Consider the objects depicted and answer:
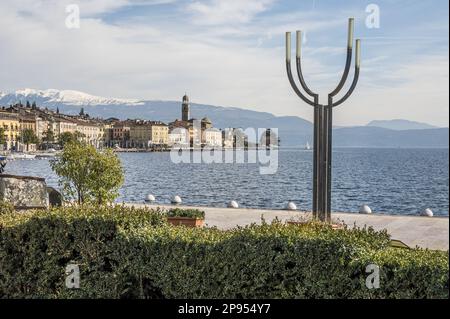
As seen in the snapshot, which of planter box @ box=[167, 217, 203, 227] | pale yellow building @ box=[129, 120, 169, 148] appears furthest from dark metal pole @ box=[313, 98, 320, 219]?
pale yellow building @ box=[129, 120, 169, 148]

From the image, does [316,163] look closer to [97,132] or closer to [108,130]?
[97,132]

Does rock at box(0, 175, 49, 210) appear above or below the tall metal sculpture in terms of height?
below

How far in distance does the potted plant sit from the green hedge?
4.61 metres

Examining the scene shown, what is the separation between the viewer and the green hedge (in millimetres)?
4590

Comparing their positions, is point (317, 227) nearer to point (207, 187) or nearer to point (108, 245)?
point (108, 245)

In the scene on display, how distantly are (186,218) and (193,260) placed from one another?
5714mm

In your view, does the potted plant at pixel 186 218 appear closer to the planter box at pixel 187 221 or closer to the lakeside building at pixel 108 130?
the planter box at pixel 187 221

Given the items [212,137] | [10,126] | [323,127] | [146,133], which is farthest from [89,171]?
[212,137]

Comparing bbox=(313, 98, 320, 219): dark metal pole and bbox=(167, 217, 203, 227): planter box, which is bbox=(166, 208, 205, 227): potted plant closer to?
bbox=(167, 217, 203, 227): planter box

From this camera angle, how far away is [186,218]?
35.6 feet

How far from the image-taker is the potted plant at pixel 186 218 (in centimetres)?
1076

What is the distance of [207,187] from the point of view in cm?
6500

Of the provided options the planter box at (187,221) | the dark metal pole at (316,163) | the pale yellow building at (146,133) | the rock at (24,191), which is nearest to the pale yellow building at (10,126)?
the pale yellow building at (146,133)

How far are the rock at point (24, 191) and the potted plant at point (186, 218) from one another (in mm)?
2746
